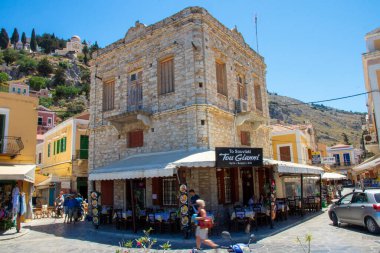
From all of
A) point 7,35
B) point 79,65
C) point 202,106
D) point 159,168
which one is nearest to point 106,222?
point 159,168

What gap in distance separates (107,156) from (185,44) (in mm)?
7918

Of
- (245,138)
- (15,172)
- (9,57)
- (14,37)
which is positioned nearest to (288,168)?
(245,138)

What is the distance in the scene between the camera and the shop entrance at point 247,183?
15.9 metres

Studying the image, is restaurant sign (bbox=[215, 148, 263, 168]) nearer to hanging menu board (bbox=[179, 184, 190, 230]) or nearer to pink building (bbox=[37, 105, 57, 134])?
hanging menu board (bbox=[179, 184, 190, 230])

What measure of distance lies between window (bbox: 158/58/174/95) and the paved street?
7156 millimetres

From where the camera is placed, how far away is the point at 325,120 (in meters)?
119

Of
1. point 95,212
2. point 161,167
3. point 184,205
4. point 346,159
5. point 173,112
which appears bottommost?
point 95,212

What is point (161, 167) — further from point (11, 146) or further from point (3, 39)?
point (3, 39)

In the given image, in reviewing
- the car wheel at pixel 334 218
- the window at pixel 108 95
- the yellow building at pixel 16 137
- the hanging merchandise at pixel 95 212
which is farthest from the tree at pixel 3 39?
the car wheel at pixel 334 218

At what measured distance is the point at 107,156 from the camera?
57.0 feet

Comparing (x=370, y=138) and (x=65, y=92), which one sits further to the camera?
(x=65, y=92)

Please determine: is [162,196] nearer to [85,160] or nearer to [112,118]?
[112,118]

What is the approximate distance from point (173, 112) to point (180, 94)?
94 cm

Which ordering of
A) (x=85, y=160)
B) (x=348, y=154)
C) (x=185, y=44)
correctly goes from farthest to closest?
(x=348, y=154) → (x=85, y=160) → (x=185, y=44)
